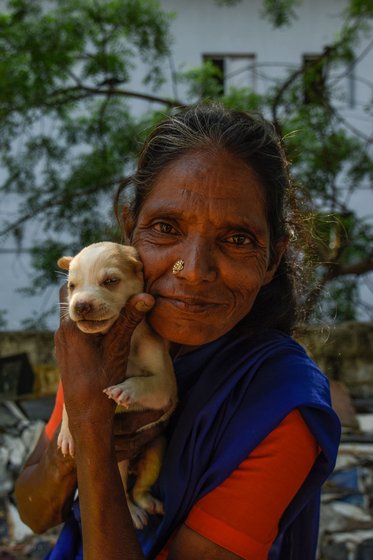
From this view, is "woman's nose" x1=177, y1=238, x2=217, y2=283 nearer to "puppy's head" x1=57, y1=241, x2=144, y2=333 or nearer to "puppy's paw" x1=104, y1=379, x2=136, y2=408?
"puppy's head" x1=57, y1=241, x2=144, y2=333

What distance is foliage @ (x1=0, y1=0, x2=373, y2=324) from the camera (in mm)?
5871

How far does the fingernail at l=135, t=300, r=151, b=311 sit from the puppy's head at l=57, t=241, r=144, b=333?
12cm

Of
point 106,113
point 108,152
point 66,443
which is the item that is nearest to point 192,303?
point 66,443

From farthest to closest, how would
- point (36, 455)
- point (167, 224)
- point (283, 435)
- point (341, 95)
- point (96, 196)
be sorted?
point (96, 196)
point (341, 95)
point (36, 455)
point (167, 224)
point (283, 435)

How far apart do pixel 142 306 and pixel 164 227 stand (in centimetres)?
23

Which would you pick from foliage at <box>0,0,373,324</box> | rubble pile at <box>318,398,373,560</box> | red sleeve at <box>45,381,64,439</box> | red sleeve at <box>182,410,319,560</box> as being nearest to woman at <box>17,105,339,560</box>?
red sleeve at <box>182,410,319,560</box>

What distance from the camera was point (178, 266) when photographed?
69.4 inches

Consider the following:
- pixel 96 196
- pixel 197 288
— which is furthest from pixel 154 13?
pixel 197 288

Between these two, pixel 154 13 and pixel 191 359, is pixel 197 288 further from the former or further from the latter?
pixel 154 13

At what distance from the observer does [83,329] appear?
1.88 meters

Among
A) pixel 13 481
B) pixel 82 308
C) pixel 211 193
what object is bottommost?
pixel 13 481

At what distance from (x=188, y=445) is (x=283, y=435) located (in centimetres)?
28

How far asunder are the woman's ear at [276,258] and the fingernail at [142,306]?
40cm

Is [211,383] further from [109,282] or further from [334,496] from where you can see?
[334,496]
